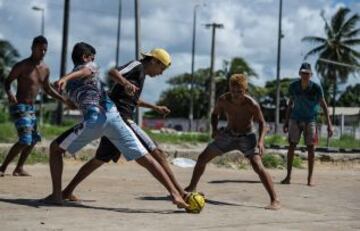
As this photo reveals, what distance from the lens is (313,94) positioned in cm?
1055

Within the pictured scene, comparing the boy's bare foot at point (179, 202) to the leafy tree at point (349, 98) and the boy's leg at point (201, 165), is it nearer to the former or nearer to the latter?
the boy's leg at point (201, 165)

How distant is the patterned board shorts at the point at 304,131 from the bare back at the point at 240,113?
284 cm

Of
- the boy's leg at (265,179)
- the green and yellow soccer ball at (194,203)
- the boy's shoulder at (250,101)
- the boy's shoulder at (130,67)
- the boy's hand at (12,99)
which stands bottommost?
the green and yellow soccer ball at (194,203)

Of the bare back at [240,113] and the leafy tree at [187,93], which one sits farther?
the leafy tree at [187,93]

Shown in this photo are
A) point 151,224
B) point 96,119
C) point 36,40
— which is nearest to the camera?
point 151,224

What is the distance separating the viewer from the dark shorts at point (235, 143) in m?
7.86

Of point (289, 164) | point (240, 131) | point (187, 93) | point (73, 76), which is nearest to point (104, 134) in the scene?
point (73, 76)

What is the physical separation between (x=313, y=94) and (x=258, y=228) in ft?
15.7

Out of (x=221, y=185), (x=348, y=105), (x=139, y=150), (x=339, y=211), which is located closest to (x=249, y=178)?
(x=221, y=185)

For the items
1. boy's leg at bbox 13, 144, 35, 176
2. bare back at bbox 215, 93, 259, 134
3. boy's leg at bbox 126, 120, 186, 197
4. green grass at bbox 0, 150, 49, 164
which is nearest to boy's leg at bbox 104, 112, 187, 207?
boy's leg at bbox 126, 120, 186, 197

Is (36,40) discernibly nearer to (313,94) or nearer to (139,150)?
(139,150)

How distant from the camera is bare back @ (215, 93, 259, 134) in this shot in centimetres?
786

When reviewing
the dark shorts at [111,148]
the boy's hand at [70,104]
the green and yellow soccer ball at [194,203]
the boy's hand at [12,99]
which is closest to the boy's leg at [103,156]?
the dark shorts at [111,148]

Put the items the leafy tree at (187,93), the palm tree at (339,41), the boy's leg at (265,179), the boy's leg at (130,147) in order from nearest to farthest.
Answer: the boy's leg at (130,147) < the boy's leg at (265,179) < the palm tree at (339,41) < the leafy tree at (187,93)
